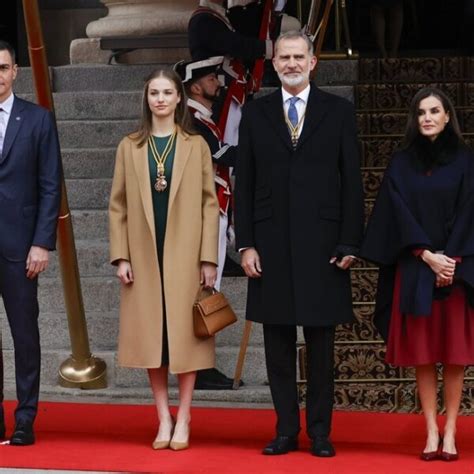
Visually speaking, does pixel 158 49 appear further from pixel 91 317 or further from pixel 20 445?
pixel 20 445

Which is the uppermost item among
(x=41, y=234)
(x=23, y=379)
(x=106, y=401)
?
(x=41, y=234)

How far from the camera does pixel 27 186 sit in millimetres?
7508

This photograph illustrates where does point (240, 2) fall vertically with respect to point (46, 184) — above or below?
above

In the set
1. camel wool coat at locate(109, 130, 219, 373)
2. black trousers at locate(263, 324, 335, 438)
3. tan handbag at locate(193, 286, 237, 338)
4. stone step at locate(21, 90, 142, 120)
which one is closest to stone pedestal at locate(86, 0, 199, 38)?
stone step at locate(21, 90, 142, 120)

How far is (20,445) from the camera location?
24.7 ft

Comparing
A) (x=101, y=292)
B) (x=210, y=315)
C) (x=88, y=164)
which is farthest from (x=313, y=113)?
(x=88, y=164)

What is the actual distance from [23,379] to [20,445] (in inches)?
12.0

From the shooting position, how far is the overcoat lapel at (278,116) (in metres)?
7.34

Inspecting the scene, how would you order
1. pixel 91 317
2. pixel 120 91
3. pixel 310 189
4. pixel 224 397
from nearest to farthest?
1. pixel 310 189
2. pixel 224 397
3. pixel 91 317
4. pixel 120 91

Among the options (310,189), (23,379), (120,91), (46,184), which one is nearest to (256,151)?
(310,189)

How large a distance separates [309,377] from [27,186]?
1.55 meters

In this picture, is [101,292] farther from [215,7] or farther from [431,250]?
[431,250]

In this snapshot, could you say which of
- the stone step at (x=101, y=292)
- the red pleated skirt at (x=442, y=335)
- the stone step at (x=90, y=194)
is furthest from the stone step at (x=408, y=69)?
the red pleated skirt at (x=442, y=335)

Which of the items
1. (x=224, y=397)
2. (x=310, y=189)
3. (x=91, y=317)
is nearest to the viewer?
(x=310, y=189)
